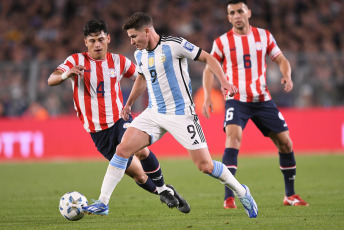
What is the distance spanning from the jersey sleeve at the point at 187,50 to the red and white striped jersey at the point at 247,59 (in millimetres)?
1558

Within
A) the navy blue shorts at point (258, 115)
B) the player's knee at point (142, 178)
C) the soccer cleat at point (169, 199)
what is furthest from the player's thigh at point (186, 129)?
the navy blue shorts at point (258, 115)

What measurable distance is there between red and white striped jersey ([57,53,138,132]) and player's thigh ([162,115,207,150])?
45.8 inches

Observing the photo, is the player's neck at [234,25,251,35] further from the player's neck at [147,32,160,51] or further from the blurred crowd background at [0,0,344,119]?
the blurred crowd background at [0,0,344,119]

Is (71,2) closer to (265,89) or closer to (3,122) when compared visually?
(3,122)

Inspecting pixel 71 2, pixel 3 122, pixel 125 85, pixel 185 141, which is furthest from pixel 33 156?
pixel 185 141

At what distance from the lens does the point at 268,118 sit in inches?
293

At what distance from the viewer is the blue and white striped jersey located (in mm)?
6215

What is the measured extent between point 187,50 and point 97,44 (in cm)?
146

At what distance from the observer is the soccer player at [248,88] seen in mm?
7383

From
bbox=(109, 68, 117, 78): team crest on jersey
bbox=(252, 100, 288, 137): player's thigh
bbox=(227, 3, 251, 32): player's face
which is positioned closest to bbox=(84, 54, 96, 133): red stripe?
bbox=(109, 68, 117, 78): team crest on jersey

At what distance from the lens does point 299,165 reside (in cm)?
1303

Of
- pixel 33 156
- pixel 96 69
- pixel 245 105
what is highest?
pixel 96 69

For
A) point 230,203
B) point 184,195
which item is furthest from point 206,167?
point 184,195

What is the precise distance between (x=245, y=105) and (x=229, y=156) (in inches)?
27.3
